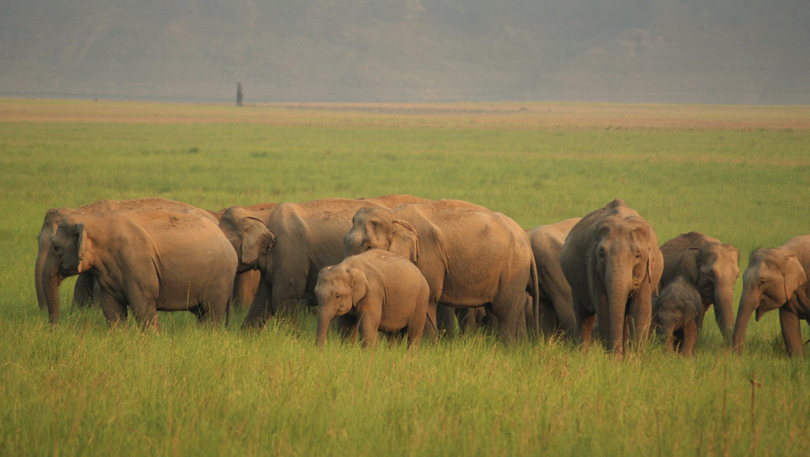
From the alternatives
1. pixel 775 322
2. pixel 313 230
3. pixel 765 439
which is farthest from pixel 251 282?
pixel 765 439

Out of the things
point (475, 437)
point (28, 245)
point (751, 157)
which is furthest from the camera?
point (751, 157)

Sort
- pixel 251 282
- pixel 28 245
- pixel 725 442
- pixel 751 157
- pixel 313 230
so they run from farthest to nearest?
pixel 751 157
pixel 28 245
pixel 251 282
pixel 313 230
pixel 725 442

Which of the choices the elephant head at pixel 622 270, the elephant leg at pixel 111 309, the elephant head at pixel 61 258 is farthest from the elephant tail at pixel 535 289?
the elephant head at pixel 61 258

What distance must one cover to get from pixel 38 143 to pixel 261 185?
2041cm

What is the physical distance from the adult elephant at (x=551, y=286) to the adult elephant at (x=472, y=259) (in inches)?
25.7

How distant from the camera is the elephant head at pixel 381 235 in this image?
931 cm

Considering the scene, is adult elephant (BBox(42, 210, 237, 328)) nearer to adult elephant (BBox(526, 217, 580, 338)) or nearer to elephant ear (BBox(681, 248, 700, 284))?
adult elephant (BBox(526, 217, 580, 338))

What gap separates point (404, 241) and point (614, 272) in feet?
8.26

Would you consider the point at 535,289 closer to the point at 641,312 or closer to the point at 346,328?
the point at 641,312

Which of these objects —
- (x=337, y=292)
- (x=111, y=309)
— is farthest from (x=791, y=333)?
(x=111, y=309)

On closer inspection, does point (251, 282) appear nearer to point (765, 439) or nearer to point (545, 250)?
point (545, 250)

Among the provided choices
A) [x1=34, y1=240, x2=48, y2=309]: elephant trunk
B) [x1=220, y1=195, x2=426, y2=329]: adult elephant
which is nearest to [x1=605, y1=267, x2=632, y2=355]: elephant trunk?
[x1=220, y1=195, x2=426, y2=329]: adult elephant

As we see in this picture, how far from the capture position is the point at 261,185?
84.4ft

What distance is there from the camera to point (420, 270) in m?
9.69
